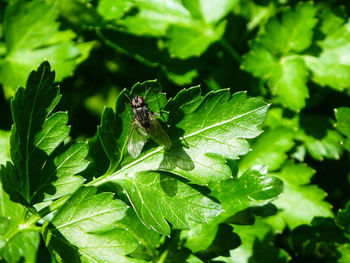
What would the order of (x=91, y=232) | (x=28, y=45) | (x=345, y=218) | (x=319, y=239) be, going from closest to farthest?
(x=91, y=232), (x=345, y=218), (x=319, y=239), (x=28, y=45)

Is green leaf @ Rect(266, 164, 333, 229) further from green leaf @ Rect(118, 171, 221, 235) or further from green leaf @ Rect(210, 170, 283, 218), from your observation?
green leaf @ Rect(118, 171, 221, 235)

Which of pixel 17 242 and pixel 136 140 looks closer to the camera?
pixel 136 140

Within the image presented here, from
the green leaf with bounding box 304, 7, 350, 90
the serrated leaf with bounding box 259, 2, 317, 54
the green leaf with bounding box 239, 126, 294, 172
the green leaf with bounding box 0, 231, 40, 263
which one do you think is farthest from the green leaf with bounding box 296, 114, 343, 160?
the green leaf with bounding box 0, 231, 40, 263

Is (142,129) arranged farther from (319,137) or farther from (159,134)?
(319,137)

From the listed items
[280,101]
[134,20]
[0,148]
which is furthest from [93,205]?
[134,20]

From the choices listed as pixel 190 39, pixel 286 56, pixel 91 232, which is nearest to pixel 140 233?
pixel 91 232

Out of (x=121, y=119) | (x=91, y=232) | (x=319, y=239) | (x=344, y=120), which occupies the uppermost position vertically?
(x=121, y=119)

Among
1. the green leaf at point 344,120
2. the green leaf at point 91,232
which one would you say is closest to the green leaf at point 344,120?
the green leaf at point 344,120
